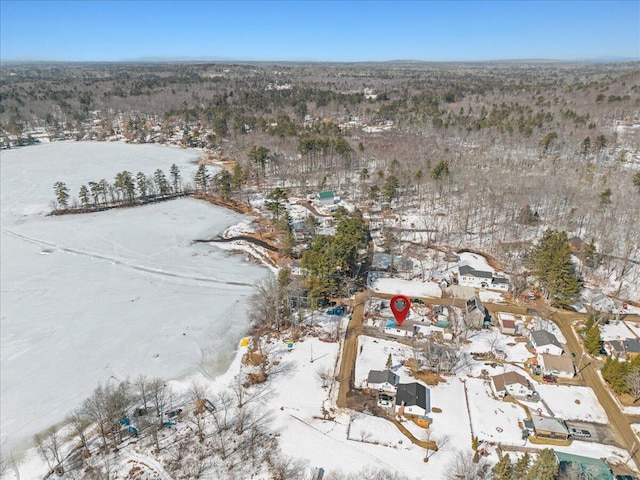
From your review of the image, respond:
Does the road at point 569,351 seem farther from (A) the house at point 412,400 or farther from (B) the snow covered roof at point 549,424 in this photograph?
(A) the house at point 412,400

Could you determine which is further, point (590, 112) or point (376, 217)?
point (590, 112)

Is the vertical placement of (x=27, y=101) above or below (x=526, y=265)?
above

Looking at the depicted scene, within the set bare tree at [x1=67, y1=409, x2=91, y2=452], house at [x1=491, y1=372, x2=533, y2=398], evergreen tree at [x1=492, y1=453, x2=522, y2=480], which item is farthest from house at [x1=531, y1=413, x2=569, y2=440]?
bare tree at [x1=67, y1=409, x2=91, y2=452]

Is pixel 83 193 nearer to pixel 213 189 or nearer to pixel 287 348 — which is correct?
pixel 213 189

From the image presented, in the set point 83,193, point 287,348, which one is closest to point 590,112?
point 287,348

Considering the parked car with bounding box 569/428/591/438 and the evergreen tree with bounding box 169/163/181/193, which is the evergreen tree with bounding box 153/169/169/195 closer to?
the evergreen tree with bounding box 169/163/181/193

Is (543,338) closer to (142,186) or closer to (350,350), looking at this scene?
(350,350)
